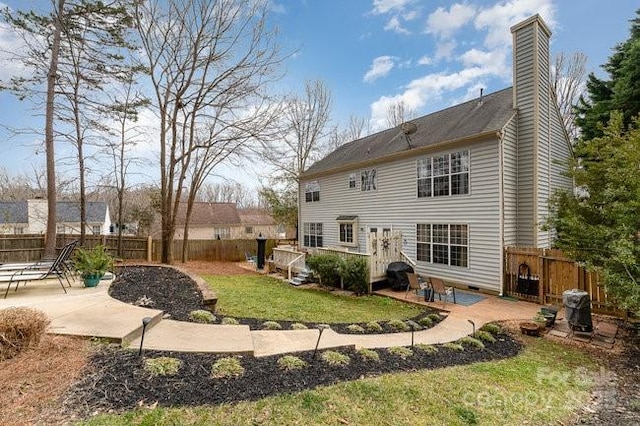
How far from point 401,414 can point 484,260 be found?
8506 mm

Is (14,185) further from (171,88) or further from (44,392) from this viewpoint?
(44,392)

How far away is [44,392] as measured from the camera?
2492mm

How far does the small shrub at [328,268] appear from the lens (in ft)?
35.3

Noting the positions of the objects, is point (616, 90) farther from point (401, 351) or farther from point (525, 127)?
point (401, 351)

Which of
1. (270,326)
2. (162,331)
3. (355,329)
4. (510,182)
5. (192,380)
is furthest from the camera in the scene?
(510,182)

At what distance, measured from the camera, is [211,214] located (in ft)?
106

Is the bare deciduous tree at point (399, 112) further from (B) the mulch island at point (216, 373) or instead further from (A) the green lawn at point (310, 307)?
(B) the mulch island at point (216, 373)

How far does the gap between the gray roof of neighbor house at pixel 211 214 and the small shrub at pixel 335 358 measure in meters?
29.1

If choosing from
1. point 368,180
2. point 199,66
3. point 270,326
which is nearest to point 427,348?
point 270,326

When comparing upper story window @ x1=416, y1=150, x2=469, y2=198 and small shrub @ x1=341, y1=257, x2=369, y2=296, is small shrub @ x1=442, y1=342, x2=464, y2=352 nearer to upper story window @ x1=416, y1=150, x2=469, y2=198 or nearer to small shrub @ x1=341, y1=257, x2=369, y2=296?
small shrub @ x1=341, y1=257, x2=369, y2=296

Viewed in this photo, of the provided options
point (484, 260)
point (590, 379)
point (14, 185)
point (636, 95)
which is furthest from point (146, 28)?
point (14, 185)

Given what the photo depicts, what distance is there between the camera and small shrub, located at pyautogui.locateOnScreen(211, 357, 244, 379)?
297 cm

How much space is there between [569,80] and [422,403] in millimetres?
24800

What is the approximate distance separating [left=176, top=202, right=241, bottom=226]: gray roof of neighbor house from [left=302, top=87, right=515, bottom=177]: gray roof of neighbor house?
19.0 m
